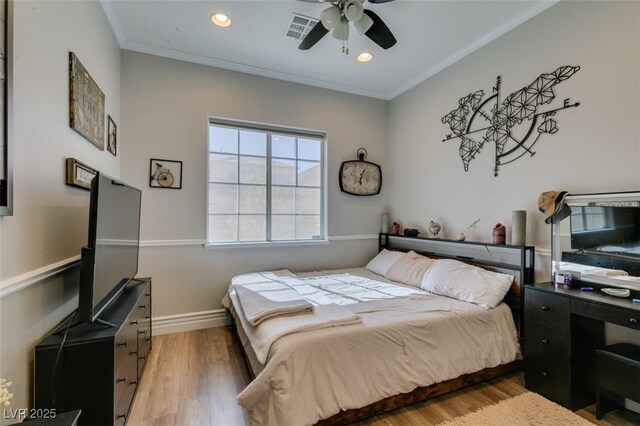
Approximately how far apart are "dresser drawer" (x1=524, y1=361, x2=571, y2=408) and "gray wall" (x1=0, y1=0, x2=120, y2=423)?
2973 mm

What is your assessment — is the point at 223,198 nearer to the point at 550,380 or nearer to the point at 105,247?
the point at 105,247

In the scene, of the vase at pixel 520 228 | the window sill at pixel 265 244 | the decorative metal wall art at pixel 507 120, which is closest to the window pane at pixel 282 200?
the window sill at pixel 265 244

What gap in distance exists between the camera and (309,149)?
3.83 metres

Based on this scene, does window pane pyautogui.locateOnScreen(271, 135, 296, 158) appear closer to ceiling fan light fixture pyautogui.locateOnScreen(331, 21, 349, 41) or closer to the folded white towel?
ceiling fan light fixture pyautogui.locateOnScreen(331, 21, 349, 41)

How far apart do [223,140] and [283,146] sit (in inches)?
29.5

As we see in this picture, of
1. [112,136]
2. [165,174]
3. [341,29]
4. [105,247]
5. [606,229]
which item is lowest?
[105,247]

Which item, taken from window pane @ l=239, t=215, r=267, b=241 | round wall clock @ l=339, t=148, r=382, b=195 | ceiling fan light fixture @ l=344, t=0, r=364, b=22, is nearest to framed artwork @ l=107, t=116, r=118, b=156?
window pane @ l=239, t=215, r=267, b=241

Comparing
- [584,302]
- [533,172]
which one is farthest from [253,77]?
[584,302]

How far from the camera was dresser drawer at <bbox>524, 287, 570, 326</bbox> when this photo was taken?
73.4 inches

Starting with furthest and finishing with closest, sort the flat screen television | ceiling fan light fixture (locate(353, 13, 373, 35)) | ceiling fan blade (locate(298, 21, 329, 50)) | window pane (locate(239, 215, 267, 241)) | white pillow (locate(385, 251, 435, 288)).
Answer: window pane (locate(239, 215, 267, 241))
white pillow (locate(385, 251, 435, 288))
ceiling fan blade (locate(298, 21, 329, 50))
ceiling fan light fixture (locate(353, 13, 373, 35))
the flat screen television

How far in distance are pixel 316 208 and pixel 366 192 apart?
0.77 meters

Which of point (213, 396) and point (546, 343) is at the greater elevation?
point (546, 343)

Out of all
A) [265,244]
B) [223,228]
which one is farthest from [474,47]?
[223,228]

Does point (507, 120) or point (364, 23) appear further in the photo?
point (507, 120)
